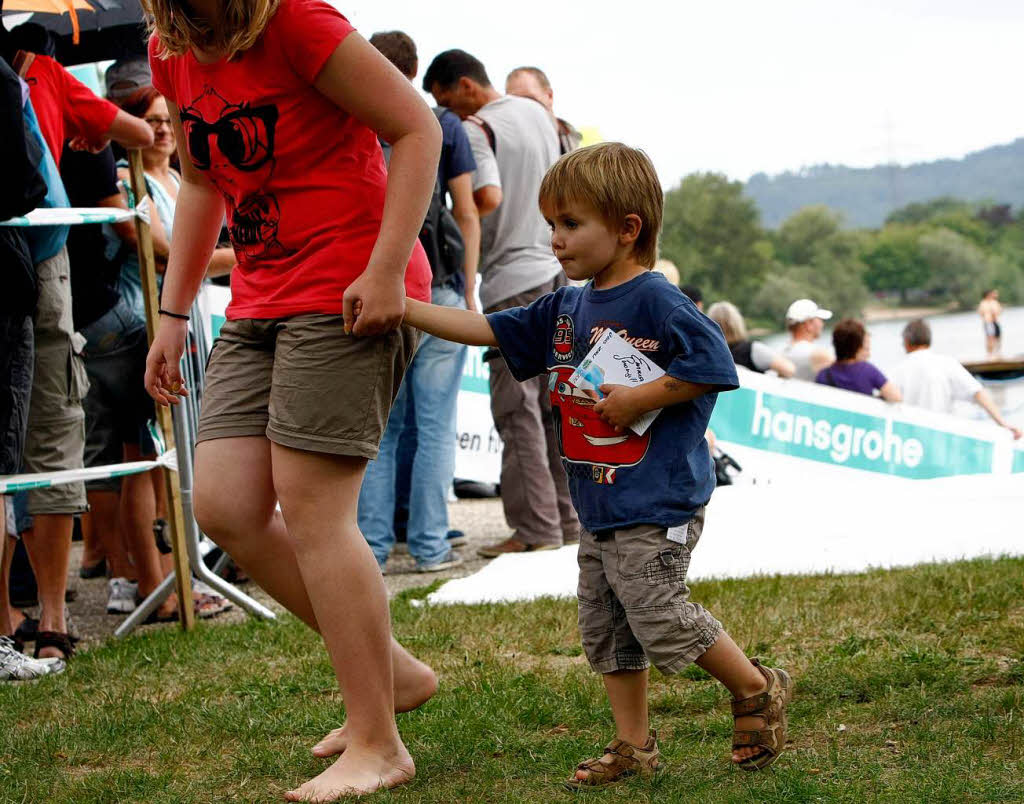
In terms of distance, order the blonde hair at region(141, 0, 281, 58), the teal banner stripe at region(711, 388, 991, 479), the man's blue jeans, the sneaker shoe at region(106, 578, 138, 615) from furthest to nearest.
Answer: the teal banner stripe at region(711, 388, 991, 479)
the man's blue jeans
the sneaker shoe at region(106, 578, 138, 615)
the blonde hair at region(141, 0, 281, 58)

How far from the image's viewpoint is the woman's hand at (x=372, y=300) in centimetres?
263

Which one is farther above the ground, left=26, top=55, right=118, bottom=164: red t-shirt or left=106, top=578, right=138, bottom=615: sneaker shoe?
left=26, top=55, right=118, bottom=164: red t-shirt

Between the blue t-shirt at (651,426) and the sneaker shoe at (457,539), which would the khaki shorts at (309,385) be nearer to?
the blue t-shirt at (651,426)

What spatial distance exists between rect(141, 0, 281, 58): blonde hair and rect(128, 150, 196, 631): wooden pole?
7.42ft

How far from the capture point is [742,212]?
5034 cm

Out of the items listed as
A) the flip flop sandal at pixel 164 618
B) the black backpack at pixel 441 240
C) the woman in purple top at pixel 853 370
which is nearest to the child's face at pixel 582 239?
the flip flop sandal at pixel 164 618

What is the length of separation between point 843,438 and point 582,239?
820 centimetres

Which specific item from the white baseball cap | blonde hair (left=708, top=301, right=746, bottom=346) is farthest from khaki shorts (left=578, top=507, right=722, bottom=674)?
the white baseball cap

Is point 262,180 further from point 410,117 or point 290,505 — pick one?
point 290,505

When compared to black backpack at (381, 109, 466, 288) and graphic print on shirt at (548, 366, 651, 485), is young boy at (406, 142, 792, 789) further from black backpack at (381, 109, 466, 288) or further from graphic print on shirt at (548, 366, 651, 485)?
black backpack at (381, 109, 466, 288)

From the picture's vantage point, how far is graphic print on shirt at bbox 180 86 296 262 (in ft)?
8.79

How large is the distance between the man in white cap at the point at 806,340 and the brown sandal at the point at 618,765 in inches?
346

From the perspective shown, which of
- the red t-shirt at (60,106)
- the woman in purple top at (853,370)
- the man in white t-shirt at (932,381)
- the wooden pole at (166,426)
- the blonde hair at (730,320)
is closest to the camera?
the red t-shirt at (60,106)

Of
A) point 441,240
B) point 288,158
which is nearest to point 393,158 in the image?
point 288,158
